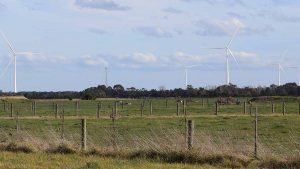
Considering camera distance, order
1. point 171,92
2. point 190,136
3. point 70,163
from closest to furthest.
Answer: point 70,163 → point 190,136 → point 171,92

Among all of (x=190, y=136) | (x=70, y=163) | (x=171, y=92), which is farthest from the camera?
(x=171, y=92)

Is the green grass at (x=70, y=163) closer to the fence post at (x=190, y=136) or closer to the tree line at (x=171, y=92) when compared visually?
the fence post at (x=190, y=136)

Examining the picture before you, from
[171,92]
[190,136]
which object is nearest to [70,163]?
[190,136]

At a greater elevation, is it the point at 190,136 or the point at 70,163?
the point at 190,136

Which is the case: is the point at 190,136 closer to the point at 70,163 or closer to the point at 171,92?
the point at 70,163

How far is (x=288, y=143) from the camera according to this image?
26.1 m

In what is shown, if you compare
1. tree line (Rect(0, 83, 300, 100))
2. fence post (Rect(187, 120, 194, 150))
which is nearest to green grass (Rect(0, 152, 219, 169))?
fence post (Rect(187, 120, 194, 150))

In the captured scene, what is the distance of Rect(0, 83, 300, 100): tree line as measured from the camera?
160625 mm

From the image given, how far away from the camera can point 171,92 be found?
18175 centimetres

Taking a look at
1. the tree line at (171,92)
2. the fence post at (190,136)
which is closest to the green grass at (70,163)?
the fence post at (190,136)

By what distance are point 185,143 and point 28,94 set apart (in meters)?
165

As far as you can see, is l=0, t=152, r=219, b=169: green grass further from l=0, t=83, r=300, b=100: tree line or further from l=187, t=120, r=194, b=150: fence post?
l=0, t=83, r=300, b=100: tree line

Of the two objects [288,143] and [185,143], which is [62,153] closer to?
[185,143]

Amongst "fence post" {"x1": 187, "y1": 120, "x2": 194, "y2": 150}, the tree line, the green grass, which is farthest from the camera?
the tree line
